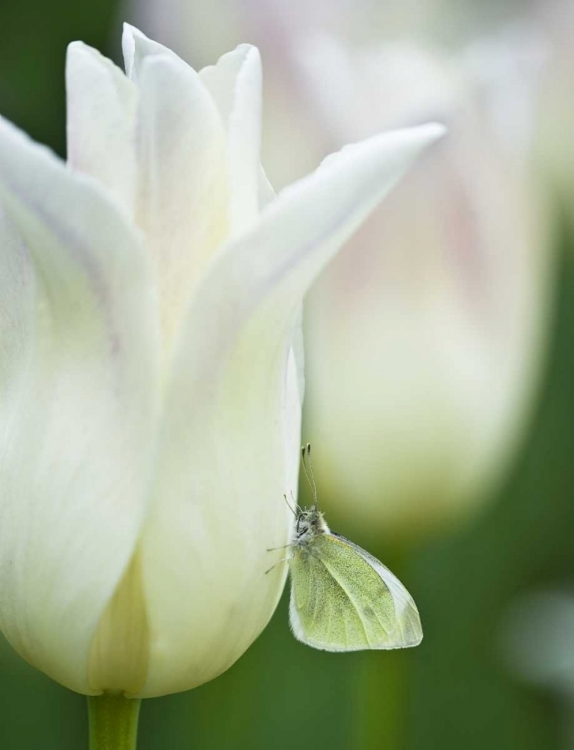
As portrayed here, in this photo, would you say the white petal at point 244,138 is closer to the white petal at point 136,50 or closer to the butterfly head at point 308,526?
the white petal at point 136,50

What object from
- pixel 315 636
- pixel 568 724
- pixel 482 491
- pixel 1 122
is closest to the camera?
pixel 1 122

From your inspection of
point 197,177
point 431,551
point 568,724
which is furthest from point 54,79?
point 197,177

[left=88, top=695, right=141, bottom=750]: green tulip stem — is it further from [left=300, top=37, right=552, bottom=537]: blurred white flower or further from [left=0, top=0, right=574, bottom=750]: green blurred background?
[left=0, top=0, right=574, bottom=750]: green blurred background

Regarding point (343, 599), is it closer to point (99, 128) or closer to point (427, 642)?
point (99, 128)

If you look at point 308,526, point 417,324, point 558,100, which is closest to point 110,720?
point 308,526

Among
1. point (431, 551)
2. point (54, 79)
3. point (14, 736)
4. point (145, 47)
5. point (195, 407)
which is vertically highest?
point (54, 79)

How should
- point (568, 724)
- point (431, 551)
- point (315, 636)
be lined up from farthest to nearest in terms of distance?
point (431, 551)
point (568, 724)
point (315, 636)

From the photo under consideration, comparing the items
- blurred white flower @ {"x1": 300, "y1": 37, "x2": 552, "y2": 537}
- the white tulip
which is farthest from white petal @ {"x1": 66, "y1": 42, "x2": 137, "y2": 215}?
blurred white flower @ {"x1": 300, "y1": 37, "x2": 552, "y2": 537}

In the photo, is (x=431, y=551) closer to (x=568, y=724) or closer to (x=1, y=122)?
(x=568, y=724)
